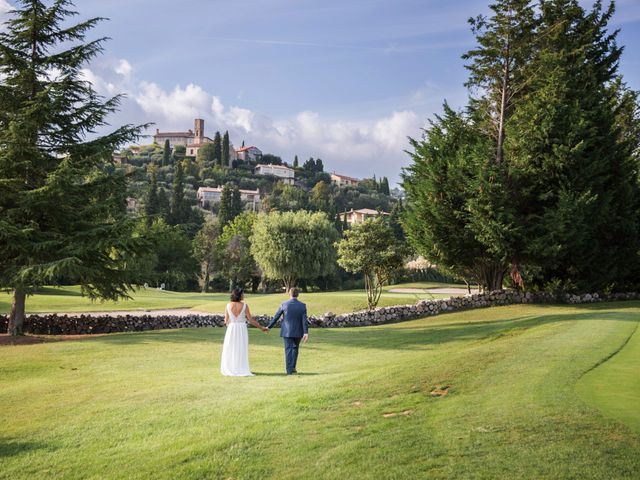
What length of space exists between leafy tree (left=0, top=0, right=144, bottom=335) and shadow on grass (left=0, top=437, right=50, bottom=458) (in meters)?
12.4

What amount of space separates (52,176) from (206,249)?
207ft

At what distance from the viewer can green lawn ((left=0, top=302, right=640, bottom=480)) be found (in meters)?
6.69

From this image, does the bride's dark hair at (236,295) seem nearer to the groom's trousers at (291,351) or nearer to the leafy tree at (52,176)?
the groom's trousers at (291,351)

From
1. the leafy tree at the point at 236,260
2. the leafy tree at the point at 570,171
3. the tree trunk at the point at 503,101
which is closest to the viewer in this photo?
Answer: the leafy tree at the point at 570,171

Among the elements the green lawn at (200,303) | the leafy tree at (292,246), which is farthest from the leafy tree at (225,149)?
the green lawn at (200,303)

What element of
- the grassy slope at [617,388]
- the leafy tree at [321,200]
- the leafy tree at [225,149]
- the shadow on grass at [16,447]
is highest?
the leafy tree at [225,149]

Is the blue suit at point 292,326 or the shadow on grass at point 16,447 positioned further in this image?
the blue suit at point 292,326

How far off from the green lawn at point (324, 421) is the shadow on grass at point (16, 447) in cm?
3

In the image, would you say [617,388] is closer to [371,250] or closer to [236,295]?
[236,295]

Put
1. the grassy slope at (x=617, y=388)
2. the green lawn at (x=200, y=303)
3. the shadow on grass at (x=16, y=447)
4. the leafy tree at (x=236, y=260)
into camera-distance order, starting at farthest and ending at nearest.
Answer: the leafy tree at (x=236, y=260) → the green lawn at (x=200, y=303) → the shadow on grass at (x=16, y=447) → the grassy slope at (x=617, y=388)

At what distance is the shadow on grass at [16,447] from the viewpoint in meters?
7.97

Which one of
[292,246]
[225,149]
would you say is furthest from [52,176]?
[225,149]

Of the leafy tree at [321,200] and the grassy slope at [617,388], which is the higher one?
the leafy tree at [321,200]

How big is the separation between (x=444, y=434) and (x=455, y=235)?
1003 inches
